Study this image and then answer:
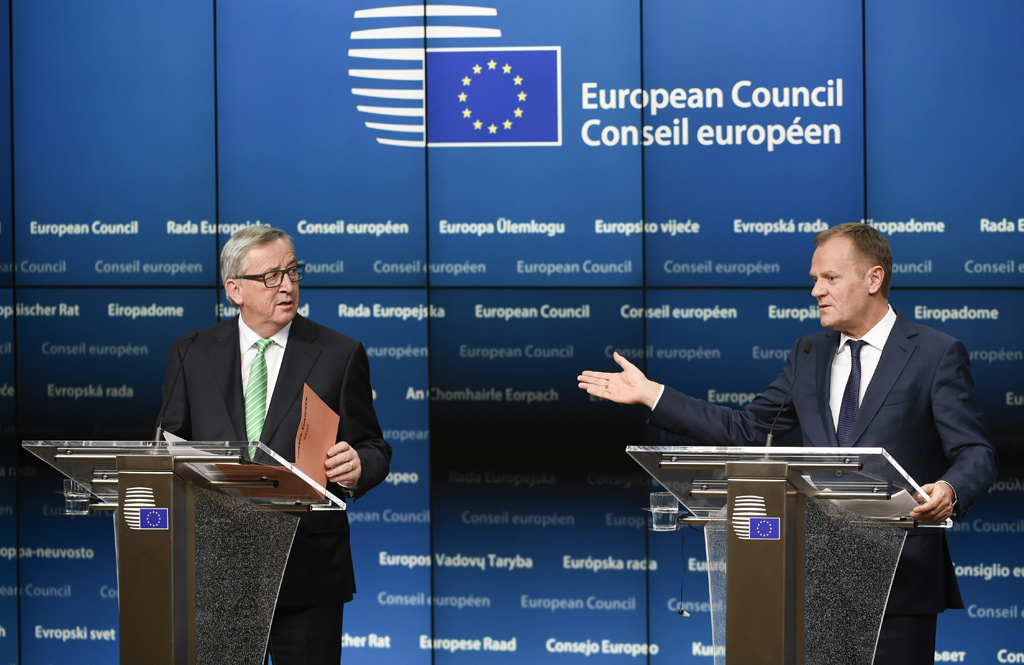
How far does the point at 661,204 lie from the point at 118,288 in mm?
2644

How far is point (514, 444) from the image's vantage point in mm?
4180

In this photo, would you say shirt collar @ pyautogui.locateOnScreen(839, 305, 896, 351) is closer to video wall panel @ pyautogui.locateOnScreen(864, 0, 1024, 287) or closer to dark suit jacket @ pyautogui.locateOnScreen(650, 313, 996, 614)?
dark suit jacket @ pyautogui.locateOnScreen(650, 313, 996, 614)

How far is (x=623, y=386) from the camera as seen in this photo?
2.72 meters

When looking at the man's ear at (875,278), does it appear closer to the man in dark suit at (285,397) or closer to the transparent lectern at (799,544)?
the transparent lectern at (799,544)

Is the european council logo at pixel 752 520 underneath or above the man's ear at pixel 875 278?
underneath

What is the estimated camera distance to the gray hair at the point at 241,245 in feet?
9.37

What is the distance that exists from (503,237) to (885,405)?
207cm

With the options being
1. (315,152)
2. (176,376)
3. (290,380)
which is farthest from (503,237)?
(176,376)

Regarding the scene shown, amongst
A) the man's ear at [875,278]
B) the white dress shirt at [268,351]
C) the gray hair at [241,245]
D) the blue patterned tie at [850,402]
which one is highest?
the gray hair at [241,245]

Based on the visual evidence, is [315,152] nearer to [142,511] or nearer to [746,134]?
[746,134]

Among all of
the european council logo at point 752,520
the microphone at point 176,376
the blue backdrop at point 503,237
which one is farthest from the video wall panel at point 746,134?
the european council logo at point 752,520

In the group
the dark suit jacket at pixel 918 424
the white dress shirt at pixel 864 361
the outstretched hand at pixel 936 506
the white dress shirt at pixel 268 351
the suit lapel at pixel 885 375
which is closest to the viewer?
the outstretched hand at pixel 936 506

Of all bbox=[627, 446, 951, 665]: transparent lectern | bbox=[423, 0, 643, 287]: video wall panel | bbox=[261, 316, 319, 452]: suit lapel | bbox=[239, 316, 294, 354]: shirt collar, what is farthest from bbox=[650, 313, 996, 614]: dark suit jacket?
bbox=[423, 0, 643, 287]: video wall panel

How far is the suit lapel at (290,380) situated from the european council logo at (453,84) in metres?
1.65
